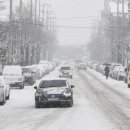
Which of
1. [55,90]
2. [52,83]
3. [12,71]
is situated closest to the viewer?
[55,90]

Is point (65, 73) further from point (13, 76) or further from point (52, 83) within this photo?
point (52, 83)

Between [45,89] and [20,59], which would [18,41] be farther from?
[45,89]

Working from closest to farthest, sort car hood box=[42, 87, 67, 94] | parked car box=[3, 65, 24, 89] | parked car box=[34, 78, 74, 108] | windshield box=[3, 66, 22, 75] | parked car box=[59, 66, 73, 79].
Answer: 1. parked car box=[34, 78, 74, 108]
2. car hood box=[42, 87, 67, 94]
3. parked car box=[3, 65, 24, 89]
4. windshield box=[3, 66, 22, 75]
5. parked car box=[59, 66, 73, 79]

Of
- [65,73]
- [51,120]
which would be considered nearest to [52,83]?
[51,120]

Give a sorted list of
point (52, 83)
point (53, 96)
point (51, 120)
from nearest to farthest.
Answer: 1. point (51, 120)
2. point (53, 96)
3. point (52, 83)

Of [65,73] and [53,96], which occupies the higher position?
[65,73]

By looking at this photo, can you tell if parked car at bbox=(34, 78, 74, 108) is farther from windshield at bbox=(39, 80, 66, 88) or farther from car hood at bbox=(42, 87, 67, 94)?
windshield at bbox=(39, 80, 66, 88)

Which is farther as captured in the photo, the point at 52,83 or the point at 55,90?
the point at 52,83

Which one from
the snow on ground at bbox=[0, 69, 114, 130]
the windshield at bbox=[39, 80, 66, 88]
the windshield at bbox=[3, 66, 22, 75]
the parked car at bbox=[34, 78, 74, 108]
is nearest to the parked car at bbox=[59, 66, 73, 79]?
the windshield at bbox=[3, 66, 22, 75]

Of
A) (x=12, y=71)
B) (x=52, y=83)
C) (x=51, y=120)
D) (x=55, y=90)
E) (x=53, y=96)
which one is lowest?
(x=51, y=120)

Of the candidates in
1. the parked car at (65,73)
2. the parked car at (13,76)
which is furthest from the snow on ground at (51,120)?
the parked car at (65,73)

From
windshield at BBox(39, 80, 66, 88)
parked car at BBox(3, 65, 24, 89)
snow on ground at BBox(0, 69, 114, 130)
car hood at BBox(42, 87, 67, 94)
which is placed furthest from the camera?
parked car at BBox(3, 65, 24, 89)

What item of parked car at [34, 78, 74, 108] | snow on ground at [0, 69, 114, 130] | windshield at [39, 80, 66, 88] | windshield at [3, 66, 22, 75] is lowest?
snow on ground at [0, 69, 114, 130]

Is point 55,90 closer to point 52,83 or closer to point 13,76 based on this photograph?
point 52,83
